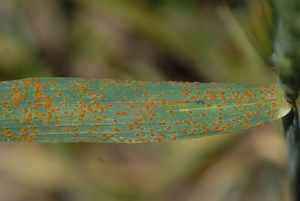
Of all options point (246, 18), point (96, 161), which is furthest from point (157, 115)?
point (96, 161)

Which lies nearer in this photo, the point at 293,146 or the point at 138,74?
the point at 293,146

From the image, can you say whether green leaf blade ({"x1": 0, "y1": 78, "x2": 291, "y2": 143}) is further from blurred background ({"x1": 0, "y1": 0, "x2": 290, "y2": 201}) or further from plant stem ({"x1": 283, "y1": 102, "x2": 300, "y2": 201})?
blurred background ({"x1": 0, "y1": 0, "x2": 290, "y2": 201})

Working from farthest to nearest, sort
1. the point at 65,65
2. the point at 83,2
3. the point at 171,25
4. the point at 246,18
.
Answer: the point at 65,65 < the point at 83,2 < the point at 171,25 < the point at 246,18

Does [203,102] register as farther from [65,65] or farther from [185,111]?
[65,65]

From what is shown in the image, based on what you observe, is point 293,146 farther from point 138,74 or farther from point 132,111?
point 138,74

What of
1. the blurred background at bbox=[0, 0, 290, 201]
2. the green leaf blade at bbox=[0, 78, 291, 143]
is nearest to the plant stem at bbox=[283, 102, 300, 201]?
the green leaf blade at bbox=[0, 78, 291, 143]

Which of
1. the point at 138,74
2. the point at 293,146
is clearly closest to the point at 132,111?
the point at 293,146
